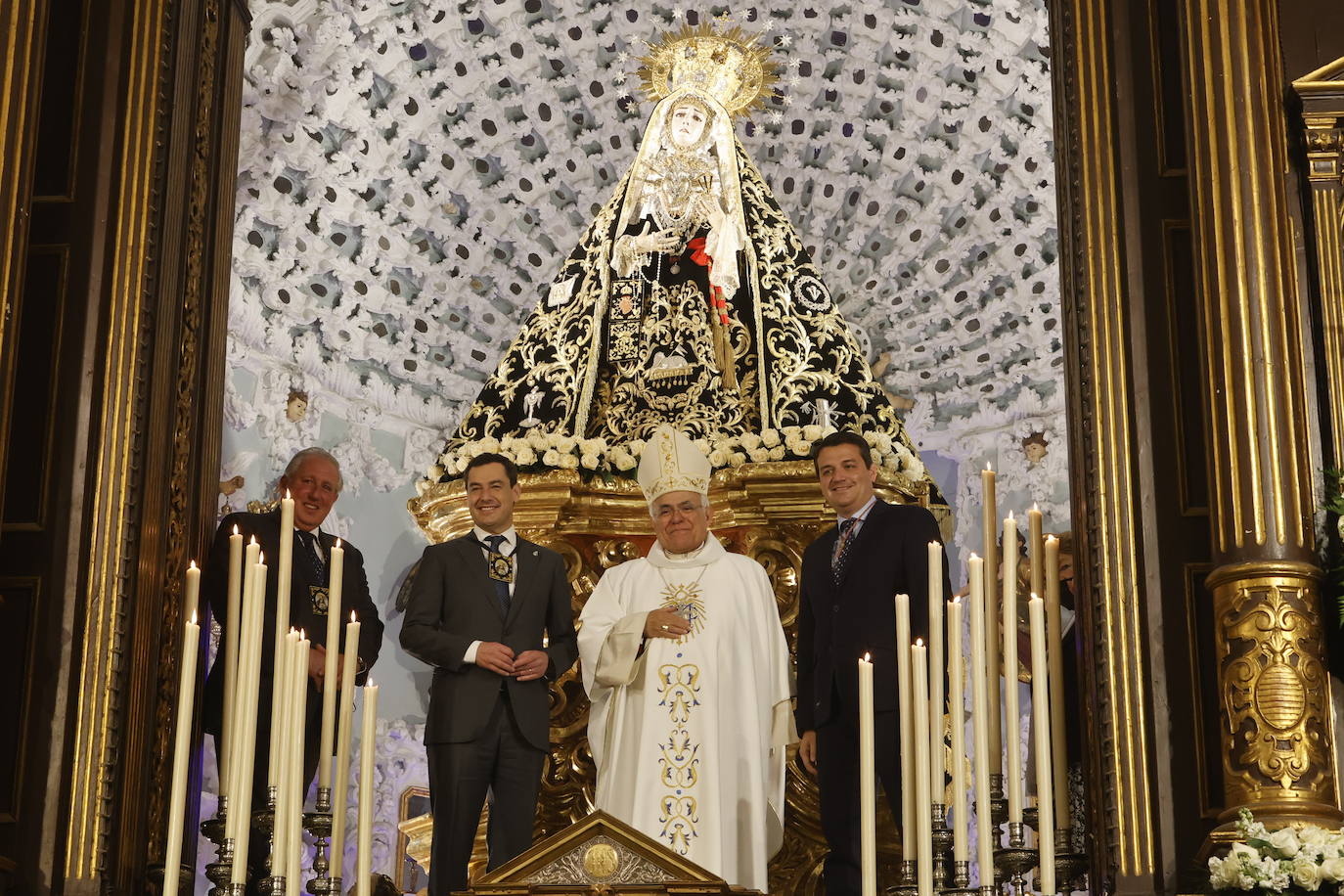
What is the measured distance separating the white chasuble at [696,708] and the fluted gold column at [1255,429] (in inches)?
56.9

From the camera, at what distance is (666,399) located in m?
6.68

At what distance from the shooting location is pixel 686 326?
6797 mm

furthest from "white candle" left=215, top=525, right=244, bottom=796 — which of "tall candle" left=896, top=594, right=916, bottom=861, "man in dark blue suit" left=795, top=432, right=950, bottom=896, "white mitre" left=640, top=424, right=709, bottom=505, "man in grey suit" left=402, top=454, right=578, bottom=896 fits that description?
"tall candle" left=896, top=594, right=916, bottom=861

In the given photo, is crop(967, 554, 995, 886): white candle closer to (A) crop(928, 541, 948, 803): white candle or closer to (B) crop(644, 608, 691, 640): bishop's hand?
(A) crop(928, 541, 948, 803): white candle

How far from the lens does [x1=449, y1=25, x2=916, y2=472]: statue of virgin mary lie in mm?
6621

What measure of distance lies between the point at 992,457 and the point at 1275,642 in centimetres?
311

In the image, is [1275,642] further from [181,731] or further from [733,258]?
[733,258]

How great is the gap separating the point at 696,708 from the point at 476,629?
0.66 meters

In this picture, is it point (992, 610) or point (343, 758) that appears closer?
point (343, 758)

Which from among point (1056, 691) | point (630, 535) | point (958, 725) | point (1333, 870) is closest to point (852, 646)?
point (1056, 691)

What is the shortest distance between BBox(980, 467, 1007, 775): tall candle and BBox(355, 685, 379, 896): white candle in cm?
148

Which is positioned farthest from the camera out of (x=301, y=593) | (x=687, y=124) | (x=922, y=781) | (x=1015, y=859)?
(x=687, y=124)

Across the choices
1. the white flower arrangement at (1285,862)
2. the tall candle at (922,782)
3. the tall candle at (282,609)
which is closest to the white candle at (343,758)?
the tall candle at (282,609)

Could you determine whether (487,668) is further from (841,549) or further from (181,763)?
(181,763)
